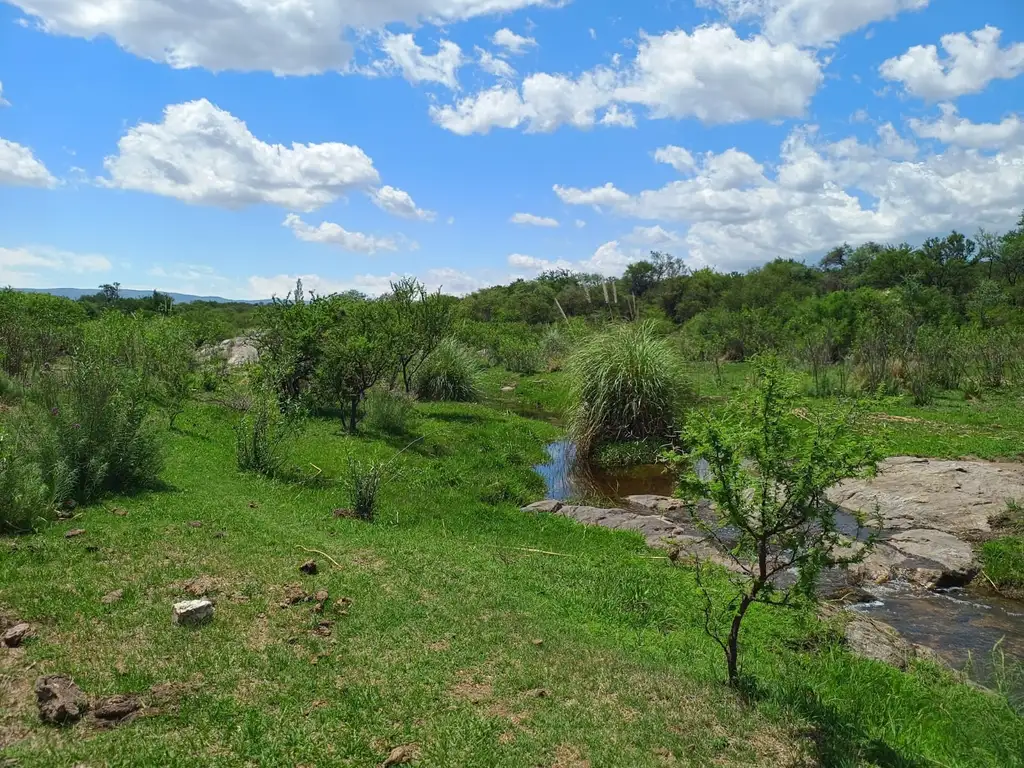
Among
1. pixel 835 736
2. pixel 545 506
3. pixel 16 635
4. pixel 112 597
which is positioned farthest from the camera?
pixel 545 506

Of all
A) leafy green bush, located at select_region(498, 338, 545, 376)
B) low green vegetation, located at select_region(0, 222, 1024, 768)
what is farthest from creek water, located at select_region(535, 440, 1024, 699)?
leafy green bush, located at select_region(498, 338, 545, 376)

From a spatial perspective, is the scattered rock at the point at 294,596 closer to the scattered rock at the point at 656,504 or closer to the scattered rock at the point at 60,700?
the scattered rock at the point at 60,700

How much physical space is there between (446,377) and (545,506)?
13.0m

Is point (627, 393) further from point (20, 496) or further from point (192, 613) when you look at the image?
point (192, 613)

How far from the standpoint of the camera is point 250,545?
8586 mm

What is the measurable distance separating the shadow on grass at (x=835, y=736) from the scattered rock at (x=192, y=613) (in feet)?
15.6

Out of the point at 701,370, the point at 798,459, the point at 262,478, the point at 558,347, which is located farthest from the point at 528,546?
the point at 558,347

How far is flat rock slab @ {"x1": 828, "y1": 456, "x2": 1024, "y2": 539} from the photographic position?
11906 millimetres

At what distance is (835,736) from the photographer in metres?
5.24

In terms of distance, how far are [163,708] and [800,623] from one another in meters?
6.32

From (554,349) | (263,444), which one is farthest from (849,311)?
(263,444)

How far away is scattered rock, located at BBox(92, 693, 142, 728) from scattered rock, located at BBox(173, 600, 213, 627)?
1175 millimetres

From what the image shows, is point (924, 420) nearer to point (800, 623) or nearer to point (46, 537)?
point (800, 623)

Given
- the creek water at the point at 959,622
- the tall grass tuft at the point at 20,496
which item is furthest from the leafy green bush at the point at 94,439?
the creek water at the point at 959,622
